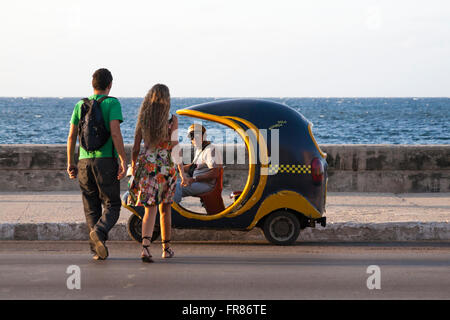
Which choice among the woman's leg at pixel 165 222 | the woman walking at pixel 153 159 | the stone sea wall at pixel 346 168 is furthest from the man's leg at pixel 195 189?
the stone sea wall at pixel 346 168

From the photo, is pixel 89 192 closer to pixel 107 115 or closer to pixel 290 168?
pixel 107 115

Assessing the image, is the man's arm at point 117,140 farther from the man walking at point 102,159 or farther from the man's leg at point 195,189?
the man's leg at point 195,189

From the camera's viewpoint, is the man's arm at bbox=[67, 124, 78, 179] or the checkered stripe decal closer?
the man's arm at bbox=[67, 124, 78, 179]

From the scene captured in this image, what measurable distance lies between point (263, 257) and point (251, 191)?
80cm

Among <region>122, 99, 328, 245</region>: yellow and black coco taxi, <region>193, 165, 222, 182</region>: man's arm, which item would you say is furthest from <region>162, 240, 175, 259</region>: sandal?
<region>193, 165, 222, 182</region>: man's arm

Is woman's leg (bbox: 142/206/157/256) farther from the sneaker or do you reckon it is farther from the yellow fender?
the yellow fender

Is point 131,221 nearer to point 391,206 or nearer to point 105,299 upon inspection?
point 105,299

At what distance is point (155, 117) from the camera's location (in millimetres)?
6602

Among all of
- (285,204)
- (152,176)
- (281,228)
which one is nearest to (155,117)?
(152,176)

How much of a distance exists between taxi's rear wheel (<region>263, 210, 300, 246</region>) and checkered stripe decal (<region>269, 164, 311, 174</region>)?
43 centimetres

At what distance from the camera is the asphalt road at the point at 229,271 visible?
556 centimetres

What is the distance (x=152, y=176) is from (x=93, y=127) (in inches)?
26.9

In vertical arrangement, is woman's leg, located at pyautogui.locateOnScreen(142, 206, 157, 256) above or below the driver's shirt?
below

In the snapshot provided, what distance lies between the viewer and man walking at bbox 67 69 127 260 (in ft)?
21.8
